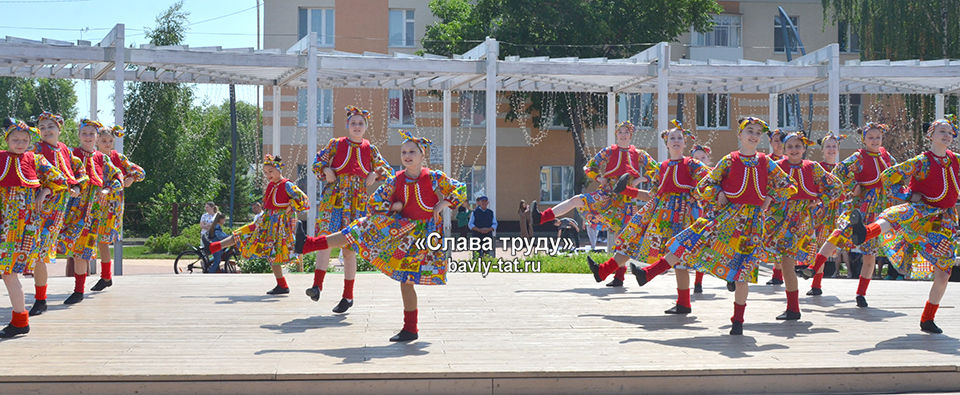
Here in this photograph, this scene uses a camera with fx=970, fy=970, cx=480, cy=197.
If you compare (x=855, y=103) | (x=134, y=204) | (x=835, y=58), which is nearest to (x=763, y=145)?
(x=855, y=103)

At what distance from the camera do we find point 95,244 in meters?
9.09

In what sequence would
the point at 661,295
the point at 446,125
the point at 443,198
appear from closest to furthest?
the point at 443,198 < the point at 661,295 < the point at 446,125

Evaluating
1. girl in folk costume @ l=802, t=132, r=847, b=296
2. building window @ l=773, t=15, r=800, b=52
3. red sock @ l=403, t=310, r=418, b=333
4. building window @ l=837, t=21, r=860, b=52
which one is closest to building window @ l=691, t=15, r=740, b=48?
building window @ l=773, t=15, r=800, b=52

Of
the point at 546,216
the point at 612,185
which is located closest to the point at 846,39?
the point at 612,185

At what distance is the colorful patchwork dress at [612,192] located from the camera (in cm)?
1043

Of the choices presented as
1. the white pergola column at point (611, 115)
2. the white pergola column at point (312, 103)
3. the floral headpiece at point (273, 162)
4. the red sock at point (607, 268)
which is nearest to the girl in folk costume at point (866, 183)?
the red sock at point (607, 268)

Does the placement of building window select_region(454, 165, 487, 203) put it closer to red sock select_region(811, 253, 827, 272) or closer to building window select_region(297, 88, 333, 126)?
building window select_region(297, 88, 333, 126)

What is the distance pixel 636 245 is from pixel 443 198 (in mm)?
2919

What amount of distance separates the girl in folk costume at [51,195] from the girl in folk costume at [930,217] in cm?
612

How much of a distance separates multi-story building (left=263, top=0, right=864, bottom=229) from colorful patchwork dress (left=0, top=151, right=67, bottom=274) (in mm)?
23954

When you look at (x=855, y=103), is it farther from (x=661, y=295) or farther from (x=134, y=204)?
(x=661, y=295)

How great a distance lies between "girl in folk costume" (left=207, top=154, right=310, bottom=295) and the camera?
988cm

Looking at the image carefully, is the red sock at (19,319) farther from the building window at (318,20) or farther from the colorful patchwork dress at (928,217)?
the building window at (318,20)

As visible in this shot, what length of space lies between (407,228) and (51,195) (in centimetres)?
291
